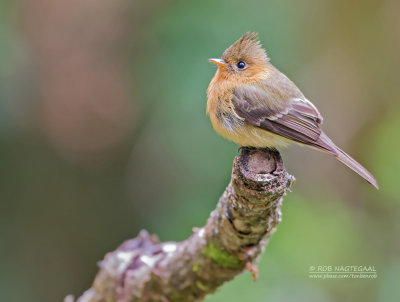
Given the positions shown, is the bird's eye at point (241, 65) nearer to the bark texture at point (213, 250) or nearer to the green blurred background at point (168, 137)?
the green blurred background at point (168, 137)

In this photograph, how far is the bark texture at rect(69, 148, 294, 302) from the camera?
9.93ft

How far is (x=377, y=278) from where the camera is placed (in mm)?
3947

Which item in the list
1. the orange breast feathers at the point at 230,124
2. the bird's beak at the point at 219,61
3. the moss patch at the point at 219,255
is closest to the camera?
the moss patch at the point at 219,255

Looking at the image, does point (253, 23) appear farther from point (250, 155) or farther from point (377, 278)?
point (377, 278)

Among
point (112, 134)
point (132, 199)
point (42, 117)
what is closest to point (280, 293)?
point (132, 199)

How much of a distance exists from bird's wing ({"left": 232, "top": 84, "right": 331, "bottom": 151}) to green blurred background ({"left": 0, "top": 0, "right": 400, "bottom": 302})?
49 cm

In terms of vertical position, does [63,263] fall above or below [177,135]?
below

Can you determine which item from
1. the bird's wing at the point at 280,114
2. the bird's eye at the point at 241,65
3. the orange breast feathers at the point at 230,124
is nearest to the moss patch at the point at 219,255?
the orange breast feathers at the point at 230,124

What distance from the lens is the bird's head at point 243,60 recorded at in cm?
445

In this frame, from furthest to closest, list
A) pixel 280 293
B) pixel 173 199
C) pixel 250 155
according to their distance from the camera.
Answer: pixel 173 199, pixel 280 293, pixel 250 155

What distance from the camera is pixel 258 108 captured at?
396 centimetres

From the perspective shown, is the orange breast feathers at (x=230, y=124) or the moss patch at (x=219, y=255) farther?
the orange breast feathers at (x=230, y=124)

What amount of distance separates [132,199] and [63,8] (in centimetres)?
198

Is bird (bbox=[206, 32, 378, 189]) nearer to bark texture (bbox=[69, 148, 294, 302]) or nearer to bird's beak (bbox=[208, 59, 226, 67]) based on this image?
bird's beak (bbox=[208, 59, 226, 67])
